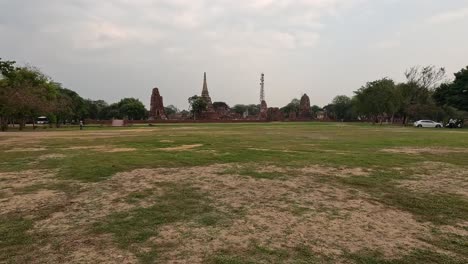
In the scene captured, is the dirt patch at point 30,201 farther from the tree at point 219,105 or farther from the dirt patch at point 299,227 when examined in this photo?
the tree at point 219,105

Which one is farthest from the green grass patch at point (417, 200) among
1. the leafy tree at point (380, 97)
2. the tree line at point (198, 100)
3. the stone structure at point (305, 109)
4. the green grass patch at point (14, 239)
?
the stone structure at point (305, 109)

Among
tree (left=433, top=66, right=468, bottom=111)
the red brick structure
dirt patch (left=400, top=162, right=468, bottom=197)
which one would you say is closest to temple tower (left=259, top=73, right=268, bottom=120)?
the red brick structure

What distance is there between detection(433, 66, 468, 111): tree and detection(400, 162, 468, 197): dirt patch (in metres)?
44.5

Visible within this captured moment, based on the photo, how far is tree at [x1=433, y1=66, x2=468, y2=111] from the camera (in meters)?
47.0

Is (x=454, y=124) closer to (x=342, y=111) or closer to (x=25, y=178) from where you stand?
(x=342, y=111)

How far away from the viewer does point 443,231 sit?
14.9ft

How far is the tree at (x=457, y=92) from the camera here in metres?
47.0

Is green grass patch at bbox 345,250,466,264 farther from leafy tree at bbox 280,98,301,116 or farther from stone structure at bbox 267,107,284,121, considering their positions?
leafy tree at bbox 280,98,301,116

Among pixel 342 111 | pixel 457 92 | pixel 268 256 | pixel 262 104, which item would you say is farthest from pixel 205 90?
pixel 268 256

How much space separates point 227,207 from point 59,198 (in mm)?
2921

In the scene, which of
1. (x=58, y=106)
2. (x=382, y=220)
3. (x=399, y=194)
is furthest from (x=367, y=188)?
(x=58, y=106)

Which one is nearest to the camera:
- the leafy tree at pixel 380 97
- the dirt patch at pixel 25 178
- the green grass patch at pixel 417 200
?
the green grass patch at pixel 417 200

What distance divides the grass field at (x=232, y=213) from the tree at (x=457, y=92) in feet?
147

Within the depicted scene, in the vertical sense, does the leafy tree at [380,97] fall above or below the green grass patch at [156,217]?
above
